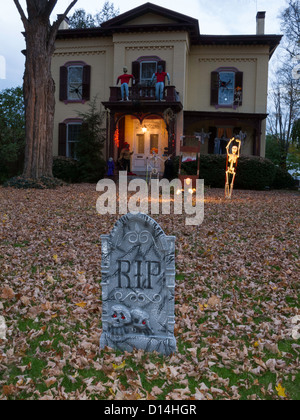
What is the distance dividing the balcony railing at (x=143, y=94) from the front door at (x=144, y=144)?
2167mm

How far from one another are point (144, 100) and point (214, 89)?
518cm

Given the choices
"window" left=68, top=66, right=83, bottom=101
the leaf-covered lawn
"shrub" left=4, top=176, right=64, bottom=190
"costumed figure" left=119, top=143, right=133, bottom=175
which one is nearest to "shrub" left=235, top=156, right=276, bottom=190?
"costumed figure" left=119, top=143, right=133, bottom=175

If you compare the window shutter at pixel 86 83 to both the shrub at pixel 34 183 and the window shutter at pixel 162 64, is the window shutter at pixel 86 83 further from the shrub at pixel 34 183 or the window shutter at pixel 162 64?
the shrub at pixel 34 183

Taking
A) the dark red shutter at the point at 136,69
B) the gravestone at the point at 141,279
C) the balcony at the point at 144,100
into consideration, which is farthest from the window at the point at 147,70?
the gravestone at the point at 141,279

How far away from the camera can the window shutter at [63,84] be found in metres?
24.4

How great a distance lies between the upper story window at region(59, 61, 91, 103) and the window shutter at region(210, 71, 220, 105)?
750 cm

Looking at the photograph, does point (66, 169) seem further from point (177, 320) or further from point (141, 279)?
point (141, 279)

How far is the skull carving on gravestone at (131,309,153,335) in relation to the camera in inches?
140

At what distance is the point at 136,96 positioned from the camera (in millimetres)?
20922

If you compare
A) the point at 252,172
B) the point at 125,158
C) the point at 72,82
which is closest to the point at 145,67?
the point at 72,82

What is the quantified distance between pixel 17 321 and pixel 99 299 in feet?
3.48
